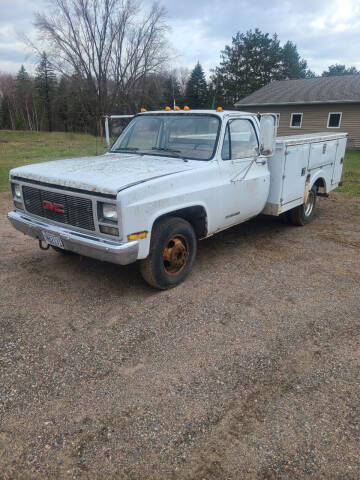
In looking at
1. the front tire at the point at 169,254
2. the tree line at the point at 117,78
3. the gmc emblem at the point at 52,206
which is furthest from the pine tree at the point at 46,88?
the front tire at the point at 169,254

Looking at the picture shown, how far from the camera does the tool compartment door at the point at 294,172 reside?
565 centimetres

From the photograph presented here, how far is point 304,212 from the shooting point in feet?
23.1

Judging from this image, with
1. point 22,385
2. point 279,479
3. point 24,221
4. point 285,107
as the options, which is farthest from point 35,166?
point 285,107

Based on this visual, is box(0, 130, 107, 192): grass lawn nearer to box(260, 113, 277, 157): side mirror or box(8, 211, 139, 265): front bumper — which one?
box(8, 211, 139, 265): front bumper

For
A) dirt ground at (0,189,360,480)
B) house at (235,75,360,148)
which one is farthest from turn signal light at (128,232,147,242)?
house at (235,75,360,148)

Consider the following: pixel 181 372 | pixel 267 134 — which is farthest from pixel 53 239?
pixel 267 134

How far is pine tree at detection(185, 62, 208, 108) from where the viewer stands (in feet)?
174

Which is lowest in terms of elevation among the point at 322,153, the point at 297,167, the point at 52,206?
the point at 52,206

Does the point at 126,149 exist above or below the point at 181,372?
above

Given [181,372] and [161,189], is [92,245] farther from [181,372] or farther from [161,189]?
[181,372]

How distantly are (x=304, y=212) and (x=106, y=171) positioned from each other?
4444mm

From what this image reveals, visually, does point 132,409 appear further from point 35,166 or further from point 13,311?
point 35,166

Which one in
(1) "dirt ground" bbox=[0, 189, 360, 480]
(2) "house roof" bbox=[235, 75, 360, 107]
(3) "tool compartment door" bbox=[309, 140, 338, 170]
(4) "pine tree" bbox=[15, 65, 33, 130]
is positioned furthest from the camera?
(4) "pine tree" bbox=[15, 65, 33, 130]

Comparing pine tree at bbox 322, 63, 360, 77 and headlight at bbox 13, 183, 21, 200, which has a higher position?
pine tree at bbox 322, 63, 360, 77
